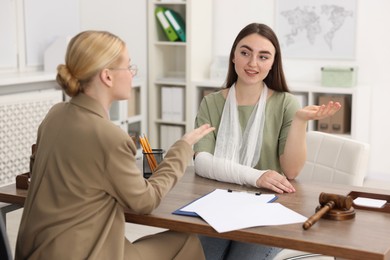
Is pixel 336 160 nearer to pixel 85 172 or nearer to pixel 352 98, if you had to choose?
pixel 85 172

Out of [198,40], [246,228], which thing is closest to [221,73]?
[198,40]

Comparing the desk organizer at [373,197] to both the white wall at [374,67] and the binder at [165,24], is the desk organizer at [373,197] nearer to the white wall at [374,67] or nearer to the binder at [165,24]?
the white wall at [374,67]

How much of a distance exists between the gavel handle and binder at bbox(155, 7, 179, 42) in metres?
3.72

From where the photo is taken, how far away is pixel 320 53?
5262 millimetres

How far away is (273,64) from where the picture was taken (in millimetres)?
2689

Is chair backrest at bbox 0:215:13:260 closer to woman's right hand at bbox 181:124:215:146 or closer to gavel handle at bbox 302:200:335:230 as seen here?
woman's right hand at bbox 181:124:215:146

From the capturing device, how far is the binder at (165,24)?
5.49 metres

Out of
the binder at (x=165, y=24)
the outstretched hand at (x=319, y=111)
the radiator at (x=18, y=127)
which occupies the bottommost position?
the radiator at (x=18, y=127)

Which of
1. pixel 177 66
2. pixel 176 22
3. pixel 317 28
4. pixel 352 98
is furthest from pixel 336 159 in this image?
pixel 177 66

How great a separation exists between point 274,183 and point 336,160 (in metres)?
0.55

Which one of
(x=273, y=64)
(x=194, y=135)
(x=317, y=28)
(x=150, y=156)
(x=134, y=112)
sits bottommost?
(x=134, y=112)

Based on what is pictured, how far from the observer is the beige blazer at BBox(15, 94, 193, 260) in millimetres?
1877

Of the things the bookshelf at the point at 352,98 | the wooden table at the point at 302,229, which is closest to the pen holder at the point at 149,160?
the wooden table at the point at 302,229

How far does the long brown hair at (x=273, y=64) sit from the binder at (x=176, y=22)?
281 centimetres
